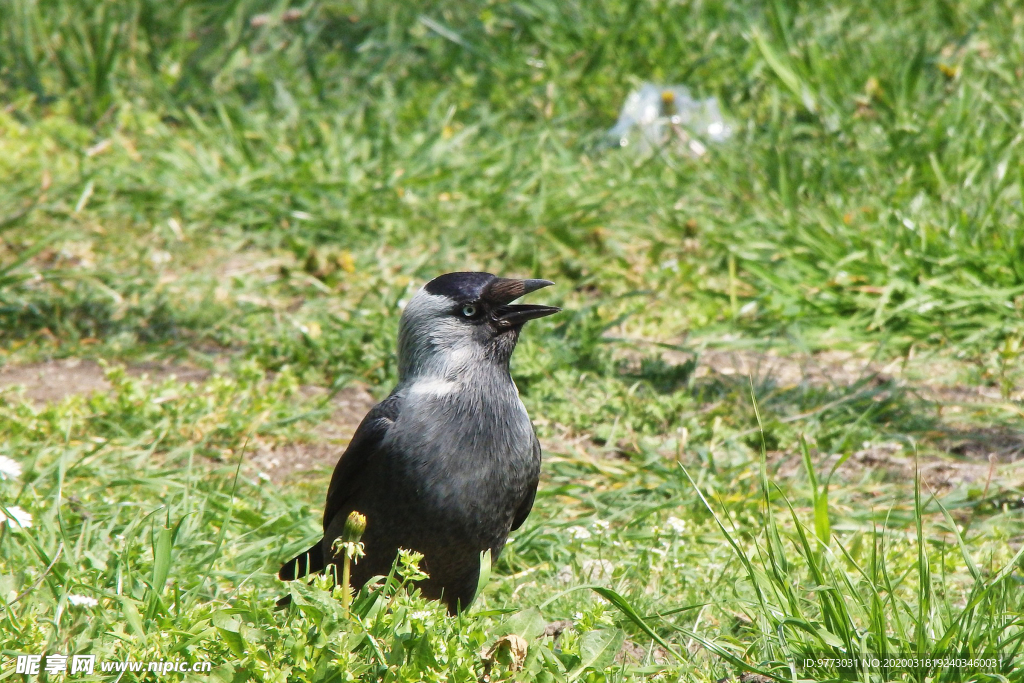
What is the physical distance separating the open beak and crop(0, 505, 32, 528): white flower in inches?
58.8

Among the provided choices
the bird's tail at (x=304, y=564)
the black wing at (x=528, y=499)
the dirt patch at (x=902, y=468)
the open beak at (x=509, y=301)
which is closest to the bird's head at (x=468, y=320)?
the open beak at (x=509, y=301)

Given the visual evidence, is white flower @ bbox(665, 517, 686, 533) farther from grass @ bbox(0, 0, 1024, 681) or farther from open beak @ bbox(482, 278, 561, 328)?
open beak @ bbox(482, 278, 561, 328)

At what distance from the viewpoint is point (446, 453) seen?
3.06m

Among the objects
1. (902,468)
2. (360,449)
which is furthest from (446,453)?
(902,468)

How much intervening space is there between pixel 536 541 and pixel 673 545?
480 mm

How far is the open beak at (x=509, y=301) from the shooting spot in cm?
334

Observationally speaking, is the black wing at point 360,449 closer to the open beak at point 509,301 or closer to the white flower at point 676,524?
the open beak at point 509,301

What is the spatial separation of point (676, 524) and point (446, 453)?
0.99m

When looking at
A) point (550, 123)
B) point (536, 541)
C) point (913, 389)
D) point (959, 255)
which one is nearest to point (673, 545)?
point (536, 541)

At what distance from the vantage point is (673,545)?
3666mm

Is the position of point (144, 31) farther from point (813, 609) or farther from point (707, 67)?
point (813, 609)

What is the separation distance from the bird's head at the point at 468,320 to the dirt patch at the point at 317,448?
1134 millimetres

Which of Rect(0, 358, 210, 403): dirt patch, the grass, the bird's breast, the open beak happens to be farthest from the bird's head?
Rect(0, 358, 210, 403): dirt patch

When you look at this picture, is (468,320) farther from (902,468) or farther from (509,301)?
(902,468)
